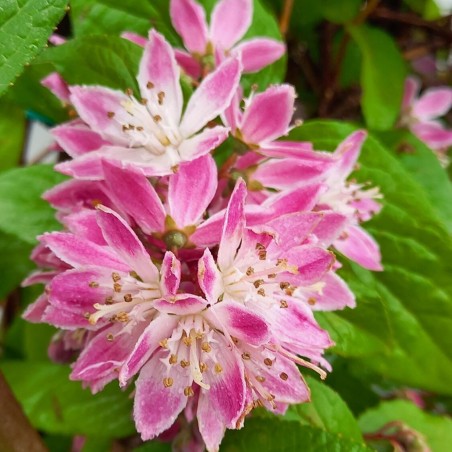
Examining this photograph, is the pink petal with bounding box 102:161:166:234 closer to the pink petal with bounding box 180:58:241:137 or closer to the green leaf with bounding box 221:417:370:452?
the pink petal with bounding box 180:58:241:137

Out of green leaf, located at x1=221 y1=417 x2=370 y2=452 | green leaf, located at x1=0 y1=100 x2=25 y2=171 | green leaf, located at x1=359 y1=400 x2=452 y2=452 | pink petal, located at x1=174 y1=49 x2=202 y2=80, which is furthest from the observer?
green leaf, located at x1=0 y1=100 x2=25 y2=171

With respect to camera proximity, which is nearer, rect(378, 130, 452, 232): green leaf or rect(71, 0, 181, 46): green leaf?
rect(71, 0, 181, 46): green leaf

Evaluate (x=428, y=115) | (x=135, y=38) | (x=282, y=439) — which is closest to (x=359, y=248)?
(x=282, y=439)

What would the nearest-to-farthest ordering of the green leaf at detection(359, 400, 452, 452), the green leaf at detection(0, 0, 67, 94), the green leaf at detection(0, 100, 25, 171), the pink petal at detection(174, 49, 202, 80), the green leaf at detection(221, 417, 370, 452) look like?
the green leaf at detection(0, 0, 67, 94)
the green leaf at detection(221, 417, 370, 452)
the pink petal at detection(174, 49, 202, 80)
the green leaf at detection(359, 400, 452, 452)
the green leaf at detection(0, 100, 25, 171)

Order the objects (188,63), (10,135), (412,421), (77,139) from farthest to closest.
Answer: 1. (10,135)
2. (412,421)
3. (188,63)
4. (77,139)

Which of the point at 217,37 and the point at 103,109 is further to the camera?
the point at 217,37

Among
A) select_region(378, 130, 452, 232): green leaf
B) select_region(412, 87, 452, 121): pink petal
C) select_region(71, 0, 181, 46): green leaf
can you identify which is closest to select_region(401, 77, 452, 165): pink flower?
select_region(412, 87, 452, 121): pink petal

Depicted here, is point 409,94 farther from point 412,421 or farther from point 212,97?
point 212,97
